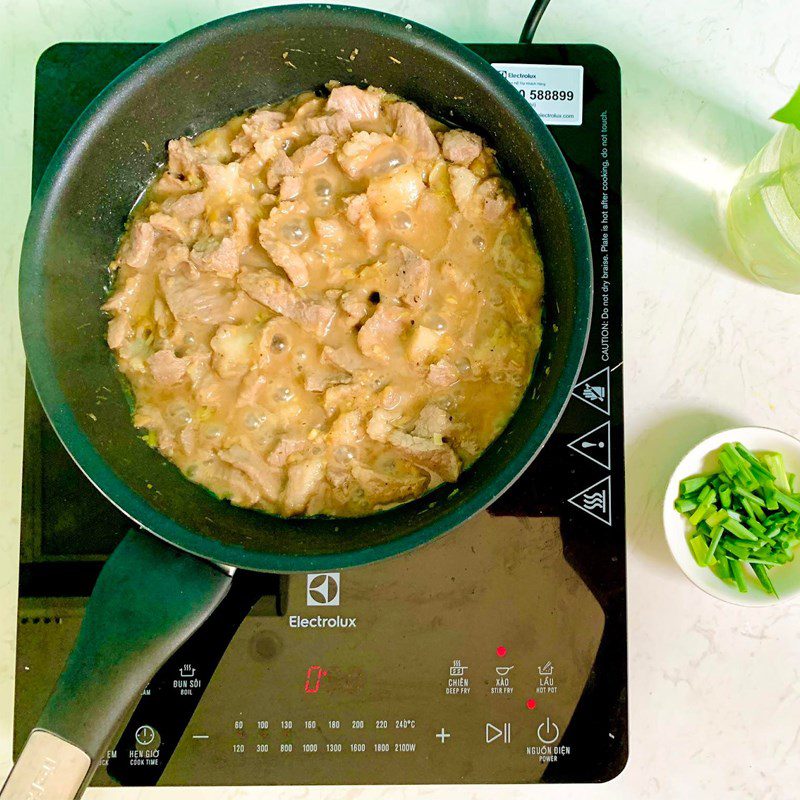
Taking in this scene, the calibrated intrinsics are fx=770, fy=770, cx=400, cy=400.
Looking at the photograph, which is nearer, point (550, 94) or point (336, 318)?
point (336, 318)

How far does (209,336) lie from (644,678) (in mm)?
1035

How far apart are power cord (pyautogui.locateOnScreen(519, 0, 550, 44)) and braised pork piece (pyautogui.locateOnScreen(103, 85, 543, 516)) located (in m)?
0.27

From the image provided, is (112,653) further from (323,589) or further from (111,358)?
(111,358)

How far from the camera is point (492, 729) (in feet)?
4.71

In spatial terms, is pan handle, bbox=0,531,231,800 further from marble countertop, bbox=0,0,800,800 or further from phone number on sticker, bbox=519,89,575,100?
phone number on sticker, bbox=519,89,575,100

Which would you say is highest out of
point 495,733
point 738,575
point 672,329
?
point 672,329

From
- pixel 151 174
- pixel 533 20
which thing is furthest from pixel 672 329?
pixel 151 174

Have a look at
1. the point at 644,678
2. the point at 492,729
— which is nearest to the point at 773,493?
the point at 644,678

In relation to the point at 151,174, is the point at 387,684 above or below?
below

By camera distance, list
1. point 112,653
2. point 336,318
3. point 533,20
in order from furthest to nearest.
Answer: point 533,20 < point 336,318 < point 112,653

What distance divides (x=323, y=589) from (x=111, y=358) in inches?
22.8

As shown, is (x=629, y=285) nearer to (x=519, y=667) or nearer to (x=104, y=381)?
(x=519, y=667)

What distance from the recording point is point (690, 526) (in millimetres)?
1426

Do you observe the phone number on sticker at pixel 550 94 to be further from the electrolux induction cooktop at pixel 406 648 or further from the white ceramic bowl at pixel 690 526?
the white ceramic bowl at pixel 690 526
